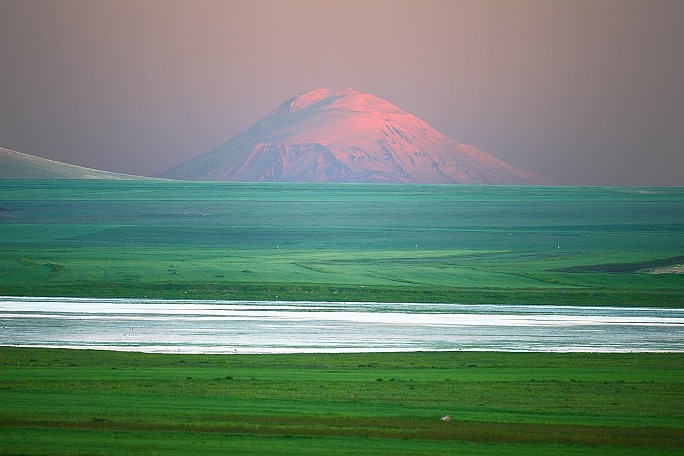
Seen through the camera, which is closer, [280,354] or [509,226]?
[280,354]

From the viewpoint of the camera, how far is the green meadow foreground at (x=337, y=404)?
1517 cm

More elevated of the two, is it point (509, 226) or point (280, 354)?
point (280, 354)

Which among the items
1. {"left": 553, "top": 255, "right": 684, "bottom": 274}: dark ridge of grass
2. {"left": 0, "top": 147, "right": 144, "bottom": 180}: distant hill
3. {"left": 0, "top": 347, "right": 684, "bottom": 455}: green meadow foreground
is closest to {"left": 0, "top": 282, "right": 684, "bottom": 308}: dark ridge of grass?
{"left": 553, "top": 255, "right": 684, "bottom": 274}: dark ridge of grass

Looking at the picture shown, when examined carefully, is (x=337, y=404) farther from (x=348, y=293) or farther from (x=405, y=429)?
(x=348, y=293)

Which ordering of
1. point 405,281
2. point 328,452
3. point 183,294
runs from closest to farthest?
point 328,452 < point 183,294 < point 405,281

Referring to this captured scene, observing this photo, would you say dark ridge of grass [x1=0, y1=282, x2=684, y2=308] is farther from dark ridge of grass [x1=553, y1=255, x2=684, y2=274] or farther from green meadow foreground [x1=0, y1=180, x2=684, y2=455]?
dark ridge of grass [x1=553, y1=255, x2=684, y2=274]

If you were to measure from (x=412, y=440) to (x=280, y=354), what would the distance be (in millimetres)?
11514

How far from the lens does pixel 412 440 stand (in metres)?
15.6

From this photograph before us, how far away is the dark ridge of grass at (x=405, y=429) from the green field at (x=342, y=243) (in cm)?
3188

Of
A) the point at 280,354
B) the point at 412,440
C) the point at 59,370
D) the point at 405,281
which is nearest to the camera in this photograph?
the point at 412,440

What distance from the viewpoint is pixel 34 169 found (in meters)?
185

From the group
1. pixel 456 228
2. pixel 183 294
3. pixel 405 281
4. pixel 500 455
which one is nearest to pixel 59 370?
pixel 500 455

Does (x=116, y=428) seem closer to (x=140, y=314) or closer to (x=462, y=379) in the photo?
(x=462, y=379)

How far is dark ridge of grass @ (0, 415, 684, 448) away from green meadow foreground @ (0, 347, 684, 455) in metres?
0.03
